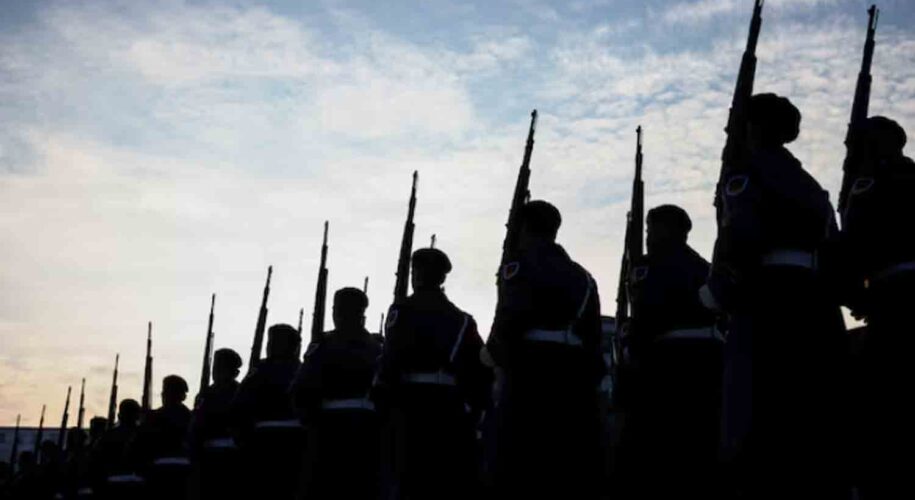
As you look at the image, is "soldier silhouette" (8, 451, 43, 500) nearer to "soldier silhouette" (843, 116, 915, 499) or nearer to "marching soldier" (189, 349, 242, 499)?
"marching soldier" (189, 349, 242, 499)

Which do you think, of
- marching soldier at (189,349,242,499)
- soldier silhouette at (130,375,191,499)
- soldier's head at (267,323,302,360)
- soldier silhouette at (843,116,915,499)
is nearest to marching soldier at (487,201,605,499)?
soldier silhouette at (843,116,915,499)

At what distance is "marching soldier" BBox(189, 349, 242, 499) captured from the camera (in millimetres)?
11828

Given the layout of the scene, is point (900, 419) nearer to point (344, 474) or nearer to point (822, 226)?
point (822, 226)

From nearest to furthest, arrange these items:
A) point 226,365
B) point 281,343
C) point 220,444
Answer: point 281,343 → point 220,444 → point 226,365

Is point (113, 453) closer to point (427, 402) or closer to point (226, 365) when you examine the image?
point (226, 365)

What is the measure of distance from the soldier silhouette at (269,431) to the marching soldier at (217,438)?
0.39m

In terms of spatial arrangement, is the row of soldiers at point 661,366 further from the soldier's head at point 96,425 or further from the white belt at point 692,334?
the soldier's head at point 96,425

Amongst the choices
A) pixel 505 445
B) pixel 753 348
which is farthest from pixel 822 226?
pixel 505 445

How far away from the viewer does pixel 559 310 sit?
7172 millimetres

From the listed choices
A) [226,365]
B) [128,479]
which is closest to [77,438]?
[128,479]

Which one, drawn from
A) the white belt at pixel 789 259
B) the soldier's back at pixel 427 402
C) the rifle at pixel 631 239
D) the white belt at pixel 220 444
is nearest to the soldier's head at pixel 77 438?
the white belt at pixel 220 444

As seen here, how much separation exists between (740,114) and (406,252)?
7.22 m

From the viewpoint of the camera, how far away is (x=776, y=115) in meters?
5.90

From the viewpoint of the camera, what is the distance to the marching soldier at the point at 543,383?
7078 millimetres
